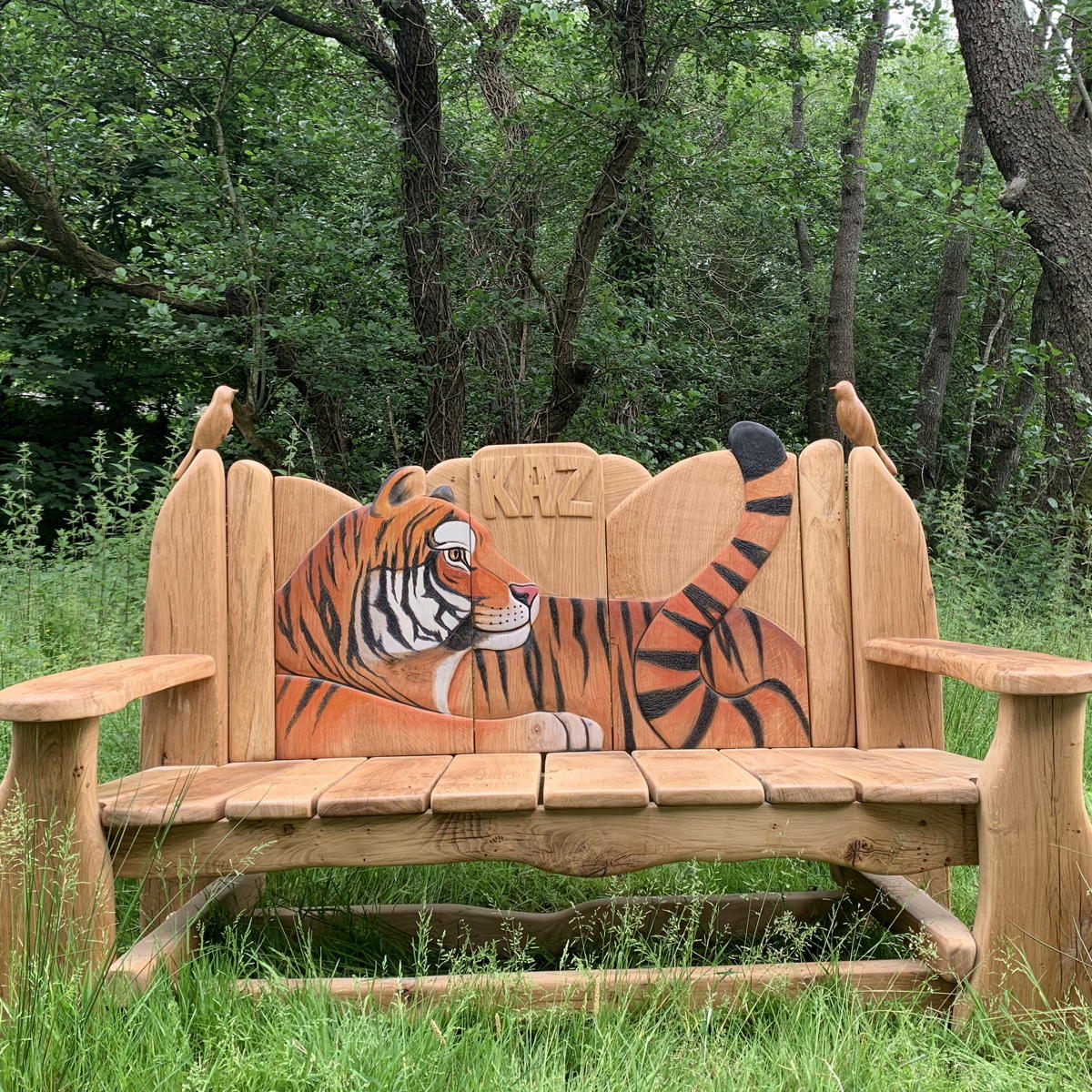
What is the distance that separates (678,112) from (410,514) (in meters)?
5.11

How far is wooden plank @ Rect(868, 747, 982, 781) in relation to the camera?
5.61 ft

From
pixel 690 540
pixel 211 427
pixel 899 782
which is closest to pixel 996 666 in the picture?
pixel 899 782

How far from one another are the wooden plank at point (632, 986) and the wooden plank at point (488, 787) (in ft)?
0.94

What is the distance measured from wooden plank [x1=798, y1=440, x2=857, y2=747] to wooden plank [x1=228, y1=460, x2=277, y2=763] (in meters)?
1.24

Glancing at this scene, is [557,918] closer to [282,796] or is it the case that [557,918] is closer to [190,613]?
[282,796]

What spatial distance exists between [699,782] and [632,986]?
36 cm

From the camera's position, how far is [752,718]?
82.2 inches

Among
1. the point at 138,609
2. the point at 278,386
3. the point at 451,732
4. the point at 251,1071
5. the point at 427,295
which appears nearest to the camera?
the point at 251,1071

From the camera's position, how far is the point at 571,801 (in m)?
1.57

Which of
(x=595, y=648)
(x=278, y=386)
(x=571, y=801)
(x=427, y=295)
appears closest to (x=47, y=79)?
(x=278, y=386)

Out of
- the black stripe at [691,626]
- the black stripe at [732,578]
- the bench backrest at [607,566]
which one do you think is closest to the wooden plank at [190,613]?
the bench backrest at [607,566]

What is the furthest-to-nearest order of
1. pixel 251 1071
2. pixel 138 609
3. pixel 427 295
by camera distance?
pixel 427 295
pixel 138 609
pixel 251 1071

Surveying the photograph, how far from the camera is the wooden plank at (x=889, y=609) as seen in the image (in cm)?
205

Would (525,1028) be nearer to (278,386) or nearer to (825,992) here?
(825,992)
